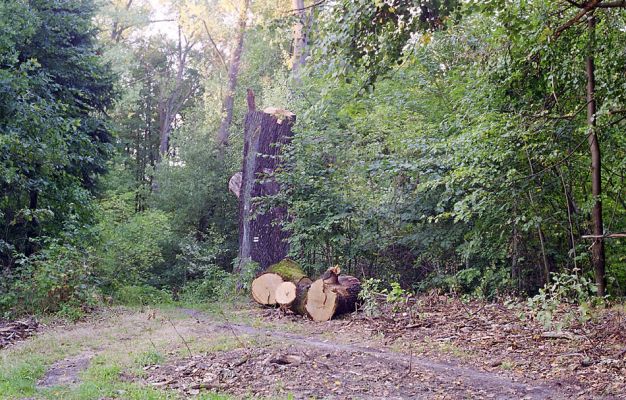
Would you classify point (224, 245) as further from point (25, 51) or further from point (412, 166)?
point (412, 166)

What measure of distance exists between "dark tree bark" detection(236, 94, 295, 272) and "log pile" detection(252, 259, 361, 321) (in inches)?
85.9

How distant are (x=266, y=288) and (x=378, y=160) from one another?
318 cm

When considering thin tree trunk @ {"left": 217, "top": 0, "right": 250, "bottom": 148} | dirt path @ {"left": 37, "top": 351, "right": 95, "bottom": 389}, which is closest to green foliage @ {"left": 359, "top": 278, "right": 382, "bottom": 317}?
dirt path @ {"left": 37, "top": 351, "right": 95, "bottom": 389}

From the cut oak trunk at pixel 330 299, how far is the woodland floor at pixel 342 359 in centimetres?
46

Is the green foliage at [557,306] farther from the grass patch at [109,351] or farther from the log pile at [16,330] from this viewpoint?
the log pile at [16,330]

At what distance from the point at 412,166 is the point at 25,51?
1008 centimetres

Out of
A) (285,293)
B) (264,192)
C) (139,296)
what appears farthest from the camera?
(139,296)

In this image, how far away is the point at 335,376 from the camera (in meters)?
5.56

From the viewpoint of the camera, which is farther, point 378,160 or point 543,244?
Answer: point 378,160

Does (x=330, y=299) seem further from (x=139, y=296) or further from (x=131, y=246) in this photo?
(x=131, y=246)

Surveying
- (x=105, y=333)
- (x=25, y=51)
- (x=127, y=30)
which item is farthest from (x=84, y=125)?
(x=127, y=30)

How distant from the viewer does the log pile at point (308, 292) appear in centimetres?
955

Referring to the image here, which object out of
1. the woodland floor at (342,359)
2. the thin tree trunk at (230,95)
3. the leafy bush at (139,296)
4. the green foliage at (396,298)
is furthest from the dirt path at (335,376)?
the thin tree trunk at (230,95)

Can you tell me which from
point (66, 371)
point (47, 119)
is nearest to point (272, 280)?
point (66, 371)
